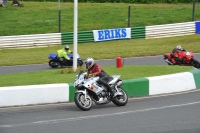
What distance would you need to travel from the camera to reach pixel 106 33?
3331 centimetres

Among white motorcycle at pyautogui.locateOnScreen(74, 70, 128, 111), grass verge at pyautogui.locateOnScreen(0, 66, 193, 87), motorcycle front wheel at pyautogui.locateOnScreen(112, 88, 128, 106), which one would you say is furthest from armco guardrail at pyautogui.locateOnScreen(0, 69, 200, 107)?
motorcycle front wheel at pyautogui.locateOnScreen(112, 88, 128, 106)

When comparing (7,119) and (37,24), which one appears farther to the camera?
(37,24)

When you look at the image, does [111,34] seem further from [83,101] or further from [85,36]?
[83,101]

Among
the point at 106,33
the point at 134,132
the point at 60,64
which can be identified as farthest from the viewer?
the point at 106,33

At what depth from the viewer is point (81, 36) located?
32469mm

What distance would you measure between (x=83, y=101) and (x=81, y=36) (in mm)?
19408

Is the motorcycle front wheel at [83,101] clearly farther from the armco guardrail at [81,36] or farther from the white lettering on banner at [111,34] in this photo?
the white lettering on banner at [111,34]

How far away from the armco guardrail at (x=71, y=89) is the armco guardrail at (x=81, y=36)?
16297mm

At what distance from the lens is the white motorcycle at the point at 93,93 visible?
1324cm

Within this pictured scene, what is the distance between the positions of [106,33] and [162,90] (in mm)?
17973

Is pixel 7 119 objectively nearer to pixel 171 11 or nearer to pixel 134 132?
pixel 134 132

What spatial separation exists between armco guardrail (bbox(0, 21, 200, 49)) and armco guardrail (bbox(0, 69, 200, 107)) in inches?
642

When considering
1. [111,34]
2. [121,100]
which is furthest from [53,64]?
[121,100]

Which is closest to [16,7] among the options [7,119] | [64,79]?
[64,79]
